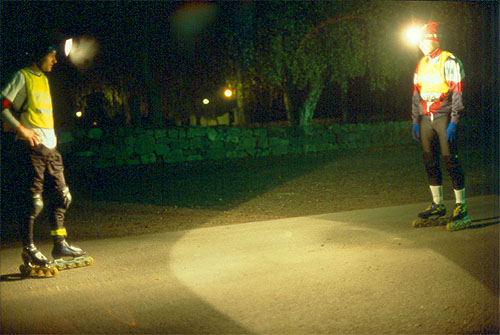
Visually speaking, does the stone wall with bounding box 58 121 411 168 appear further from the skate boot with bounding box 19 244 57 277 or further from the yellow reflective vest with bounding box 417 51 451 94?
the yellow reflective vest with bounding box 417 51 451 94

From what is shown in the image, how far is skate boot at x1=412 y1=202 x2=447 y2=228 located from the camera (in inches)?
267

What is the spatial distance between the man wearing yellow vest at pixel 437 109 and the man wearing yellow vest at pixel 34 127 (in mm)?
4595

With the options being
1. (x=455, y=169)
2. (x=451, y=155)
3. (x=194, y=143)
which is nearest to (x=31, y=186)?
(x=451, y=155)

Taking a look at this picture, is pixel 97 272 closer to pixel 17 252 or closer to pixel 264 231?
pixel 17 252

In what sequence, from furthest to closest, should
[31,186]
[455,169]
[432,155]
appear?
[432,155] < [455,169] < [31,186]

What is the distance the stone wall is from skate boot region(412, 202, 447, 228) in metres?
11.9

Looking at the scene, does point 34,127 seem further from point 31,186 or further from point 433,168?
point 433,168

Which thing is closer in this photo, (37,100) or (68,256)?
(37,100)

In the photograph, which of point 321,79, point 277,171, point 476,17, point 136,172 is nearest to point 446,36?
point 476,17

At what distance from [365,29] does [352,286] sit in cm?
1800

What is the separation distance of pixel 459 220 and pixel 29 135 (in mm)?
5226

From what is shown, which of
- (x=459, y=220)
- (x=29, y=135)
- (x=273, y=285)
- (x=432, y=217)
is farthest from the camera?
(x=432, y=217)

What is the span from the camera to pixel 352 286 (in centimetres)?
458

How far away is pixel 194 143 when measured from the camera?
18.3m
